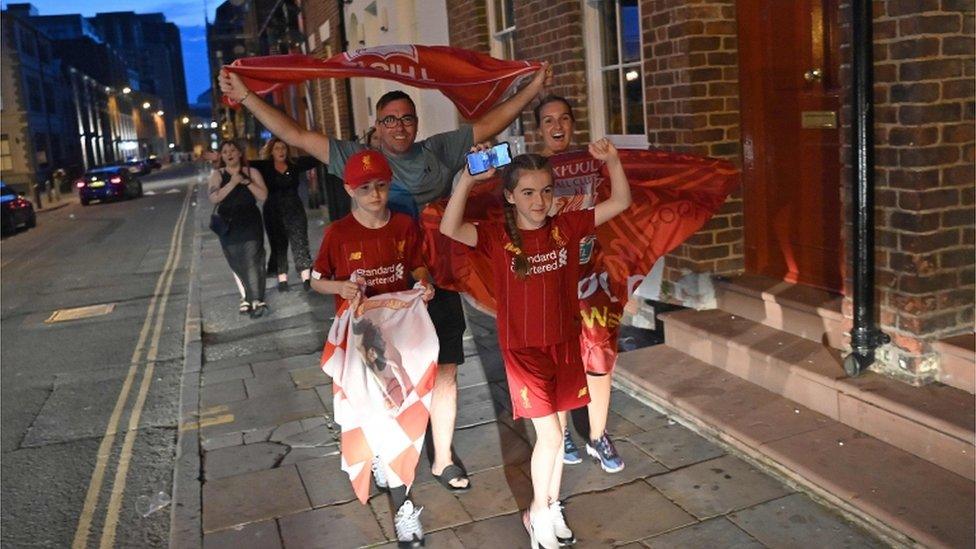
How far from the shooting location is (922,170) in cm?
431

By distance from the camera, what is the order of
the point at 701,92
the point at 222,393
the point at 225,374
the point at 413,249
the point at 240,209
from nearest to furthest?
the point at 413,249, the point at 701,92, the point at 222,393, the point at 225,374, the point at 240,209

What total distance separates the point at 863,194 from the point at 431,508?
2.70 meters

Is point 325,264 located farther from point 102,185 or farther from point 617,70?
point 102,185

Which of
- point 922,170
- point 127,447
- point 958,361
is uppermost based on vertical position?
point 922,170

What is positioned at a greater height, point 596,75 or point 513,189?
point 596,75

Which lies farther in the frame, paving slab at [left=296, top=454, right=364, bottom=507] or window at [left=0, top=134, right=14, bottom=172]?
window at [left=0, top=134, right=14, bottom=172]

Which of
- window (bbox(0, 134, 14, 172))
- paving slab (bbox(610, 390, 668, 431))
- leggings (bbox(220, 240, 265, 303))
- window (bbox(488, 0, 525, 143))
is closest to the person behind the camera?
paving slab (bbox(610, 390, 668, 431))

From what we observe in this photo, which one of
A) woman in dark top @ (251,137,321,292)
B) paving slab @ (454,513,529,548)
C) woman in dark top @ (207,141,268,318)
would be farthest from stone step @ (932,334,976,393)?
woman in dark top @ (251,137,321,292)

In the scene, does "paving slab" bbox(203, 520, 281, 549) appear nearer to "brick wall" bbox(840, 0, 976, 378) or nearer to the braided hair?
the braided hair

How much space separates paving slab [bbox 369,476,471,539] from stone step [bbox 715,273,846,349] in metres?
2.37

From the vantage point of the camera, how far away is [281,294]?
1052cm

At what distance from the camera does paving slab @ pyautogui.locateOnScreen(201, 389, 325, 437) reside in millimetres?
5906

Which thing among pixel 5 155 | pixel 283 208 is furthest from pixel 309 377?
pixel 5 155

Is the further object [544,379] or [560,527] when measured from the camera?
[560,527]
